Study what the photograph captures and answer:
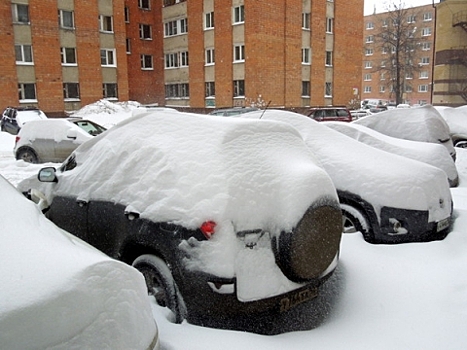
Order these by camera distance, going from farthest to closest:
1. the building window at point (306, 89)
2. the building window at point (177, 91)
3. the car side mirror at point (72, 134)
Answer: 1. the building window at point (177, 91)
2. the building window at point (306, 89)
3. the car side mirror at point (72, 134)

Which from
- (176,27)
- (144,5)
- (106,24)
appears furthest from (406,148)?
(144,5)

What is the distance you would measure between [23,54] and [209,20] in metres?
14.1

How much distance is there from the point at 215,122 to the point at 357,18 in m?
38.8

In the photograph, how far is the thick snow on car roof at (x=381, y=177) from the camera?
4820mm

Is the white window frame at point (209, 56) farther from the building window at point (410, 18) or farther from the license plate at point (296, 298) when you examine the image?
the building window at point (410, 18)

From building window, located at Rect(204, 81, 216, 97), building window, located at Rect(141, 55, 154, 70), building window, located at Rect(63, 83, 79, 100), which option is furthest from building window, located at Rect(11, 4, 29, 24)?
building window, located at Rect(204, 81, 216, 97)

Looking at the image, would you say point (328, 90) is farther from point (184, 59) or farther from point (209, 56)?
point (184, 59)

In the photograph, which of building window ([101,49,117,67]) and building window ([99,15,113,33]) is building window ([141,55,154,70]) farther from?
building window ([99,15,113,33])

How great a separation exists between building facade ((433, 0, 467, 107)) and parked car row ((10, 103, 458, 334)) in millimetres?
44871

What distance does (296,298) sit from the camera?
326 centimetres

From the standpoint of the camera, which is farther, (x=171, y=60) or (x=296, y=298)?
(x=171, y=60)

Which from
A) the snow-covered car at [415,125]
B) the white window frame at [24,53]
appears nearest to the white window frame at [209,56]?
the white window frame at [24,53]

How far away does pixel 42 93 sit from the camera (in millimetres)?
30500

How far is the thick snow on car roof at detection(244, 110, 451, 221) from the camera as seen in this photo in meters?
4.82
